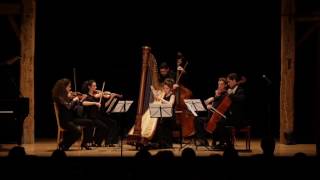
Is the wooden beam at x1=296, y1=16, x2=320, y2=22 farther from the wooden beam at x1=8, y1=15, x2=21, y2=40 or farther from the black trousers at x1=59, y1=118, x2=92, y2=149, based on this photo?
the wooden beam at x1=8, y1=15, x2=21, y2=40

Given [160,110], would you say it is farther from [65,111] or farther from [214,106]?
[65,111]

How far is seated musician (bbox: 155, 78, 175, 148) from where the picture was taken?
12.0m

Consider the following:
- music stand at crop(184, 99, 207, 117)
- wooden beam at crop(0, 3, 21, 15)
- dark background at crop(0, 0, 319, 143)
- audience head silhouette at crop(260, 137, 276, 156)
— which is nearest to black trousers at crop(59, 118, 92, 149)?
music stand at crop(184, 99, 207, 117)

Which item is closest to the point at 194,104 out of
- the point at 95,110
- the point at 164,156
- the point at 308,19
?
the point at 95,110

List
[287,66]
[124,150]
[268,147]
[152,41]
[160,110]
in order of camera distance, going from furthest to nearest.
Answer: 1. [152,41]
2. [287,66]
3. [124,150]
4. [160,110]
5. [268,147]

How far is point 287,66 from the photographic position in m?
13.3

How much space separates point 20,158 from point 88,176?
2.01ft

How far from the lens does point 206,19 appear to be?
14742mm

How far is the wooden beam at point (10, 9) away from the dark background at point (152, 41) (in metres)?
1.63

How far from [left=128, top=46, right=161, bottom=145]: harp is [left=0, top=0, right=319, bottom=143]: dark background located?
2771 millimetres

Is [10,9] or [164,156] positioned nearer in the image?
[164,156]

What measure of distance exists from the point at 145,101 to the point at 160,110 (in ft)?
2.53

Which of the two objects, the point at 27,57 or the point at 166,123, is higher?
the point at 27,57

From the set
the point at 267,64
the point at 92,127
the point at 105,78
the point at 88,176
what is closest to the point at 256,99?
the point at 267,64
